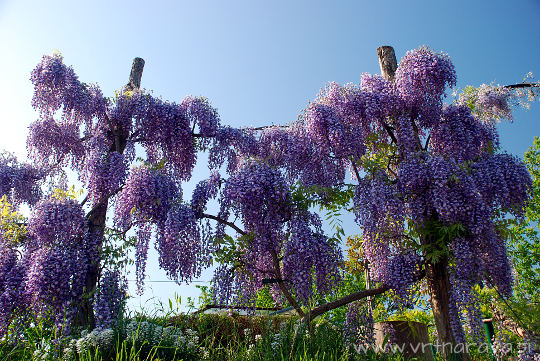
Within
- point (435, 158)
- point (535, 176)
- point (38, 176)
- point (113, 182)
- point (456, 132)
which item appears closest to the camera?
point (435, 158)

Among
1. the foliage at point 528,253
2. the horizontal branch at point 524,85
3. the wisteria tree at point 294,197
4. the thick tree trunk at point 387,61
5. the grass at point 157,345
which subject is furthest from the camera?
the foliage at point 528,253

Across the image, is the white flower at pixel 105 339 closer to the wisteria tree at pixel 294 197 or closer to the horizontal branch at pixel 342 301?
the wisteria tree at pixel 294 197

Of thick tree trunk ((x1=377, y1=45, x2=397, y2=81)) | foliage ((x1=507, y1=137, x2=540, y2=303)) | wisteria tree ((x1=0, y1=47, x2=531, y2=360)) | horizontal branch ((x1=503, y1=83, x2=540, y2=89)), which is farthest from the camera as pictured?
foliage ((x1=507, y1=137, x2=540, y2=303))

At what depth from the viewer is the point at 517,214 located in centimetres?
662

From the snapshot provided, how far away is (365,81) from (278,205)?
299cm

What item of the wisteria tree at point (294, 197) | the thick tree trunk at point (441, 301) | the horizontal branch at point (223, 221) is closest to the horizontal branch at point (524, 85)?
the wisteria tree at point (294, 197)

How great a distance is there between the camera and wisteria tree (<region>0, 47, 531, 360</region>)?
20.0 ft

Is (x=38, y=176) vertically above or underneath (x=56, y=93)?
underneath

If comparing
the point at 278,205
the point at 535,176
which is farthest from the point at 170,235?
the point at 535,176

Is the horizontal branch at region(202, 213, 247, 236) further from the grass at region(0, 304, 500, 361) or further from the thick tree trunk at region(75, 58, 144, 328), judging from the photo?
the thick tree trunk at region(75, 58, 144, 328)

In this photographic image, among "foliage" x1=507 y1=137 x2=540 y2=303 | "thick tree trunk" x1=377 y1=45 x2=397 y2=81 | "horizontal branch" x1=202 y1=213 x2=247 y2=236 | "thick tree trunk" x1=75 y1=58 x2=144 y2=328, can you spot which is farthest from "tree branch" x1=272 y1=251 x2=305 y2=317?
"foliage" x1=507 y1=137 x2=540 y2=303

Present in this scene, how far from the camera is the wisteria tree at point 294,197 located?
20.0ft

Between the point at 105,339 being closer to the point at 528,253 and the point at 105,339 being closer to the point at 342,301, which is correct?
the point at 342,301

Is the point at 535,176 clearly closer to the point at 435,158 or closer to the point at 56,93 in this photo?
the point at 435,158
